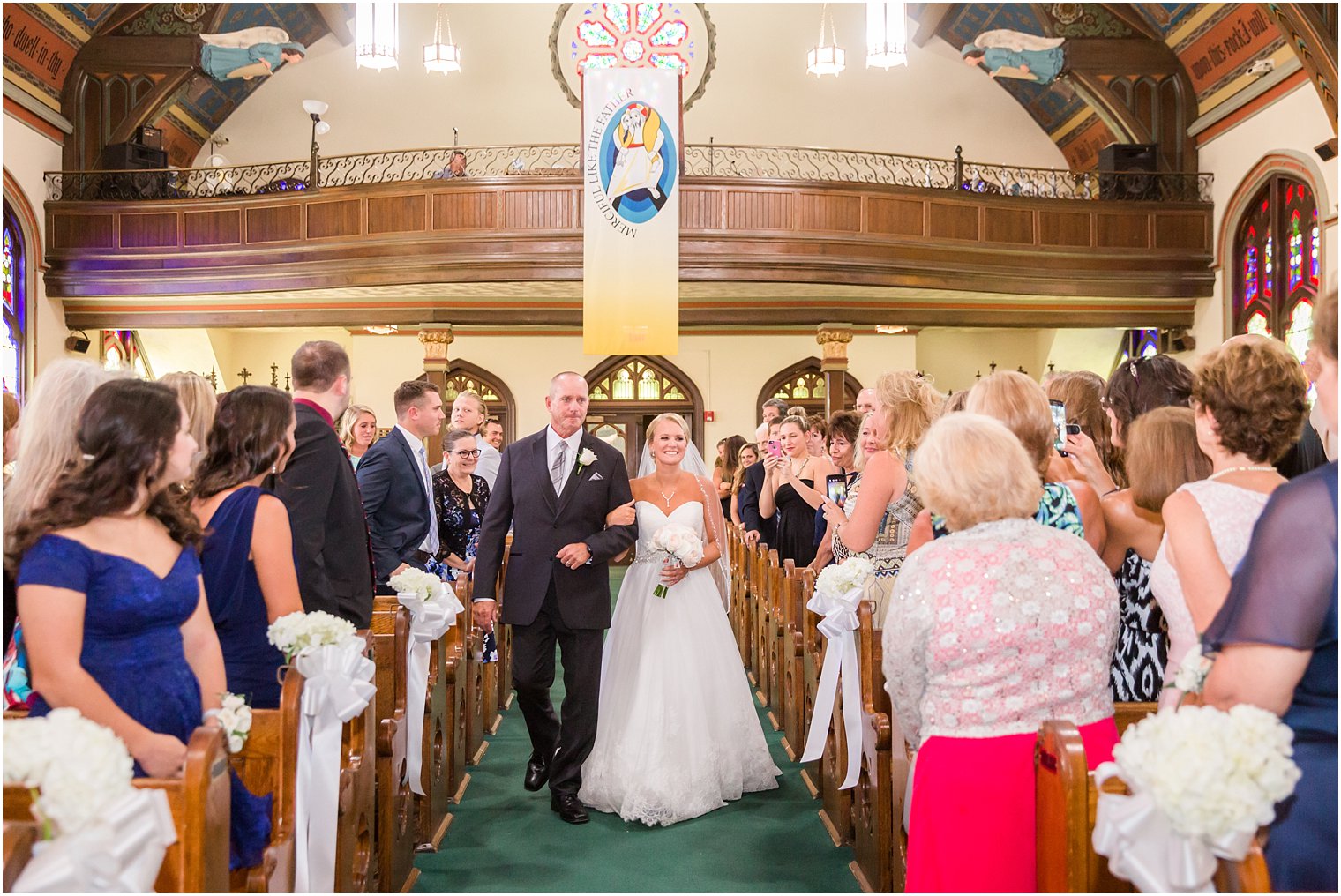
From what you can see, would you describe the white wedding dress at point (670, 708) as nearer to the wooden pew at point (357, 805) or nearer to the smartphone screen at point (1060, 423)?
the wooden pew at point (357, 805)

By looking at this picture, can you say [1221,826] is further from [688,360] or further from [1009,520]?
[688,360]

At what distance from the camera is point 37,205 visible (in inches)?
523

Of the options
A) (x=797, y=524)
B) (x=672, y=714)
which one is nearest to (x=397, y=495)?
(x=672, y=714)

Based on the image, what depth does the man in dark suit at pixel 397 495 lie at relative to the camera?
4.75 metres

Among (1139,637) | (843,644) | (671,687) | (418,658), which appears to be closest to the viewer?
(1139,637)

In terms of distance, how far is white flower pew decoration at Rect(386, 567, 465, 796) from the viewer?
3961mm

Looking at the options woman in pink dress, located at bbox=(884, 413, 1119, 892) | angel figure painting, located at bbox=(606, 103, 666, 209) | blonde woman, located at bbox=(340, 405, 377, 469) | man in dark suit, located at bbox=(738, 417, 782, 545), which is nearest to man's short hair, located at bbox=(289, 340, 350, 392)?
woman in pink dress, located at bbox=(884, 413, 1119, 892)

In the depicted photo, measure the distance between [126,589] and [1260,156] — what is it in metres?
13.4

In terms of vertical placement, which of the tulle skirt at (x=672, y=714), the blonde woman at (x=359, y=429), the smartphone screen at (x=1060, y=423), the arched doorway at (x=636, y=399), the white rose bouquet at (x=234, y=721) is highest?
the arched doorway at (x=636, y=399)

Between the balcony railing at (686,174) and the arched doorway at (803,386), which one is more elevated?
the balcony railing at (686,174)

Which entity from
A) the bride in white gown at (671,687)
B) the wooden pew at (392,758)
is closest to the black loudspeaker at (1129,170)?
the bride in white gown at (671,687)

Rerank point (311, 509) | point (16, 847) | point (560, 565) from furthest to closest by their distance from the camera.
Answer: point (560, 565)
point (311, 509)
point (16, 847)

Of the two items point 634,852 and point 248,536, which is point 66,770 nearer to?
point 248,536

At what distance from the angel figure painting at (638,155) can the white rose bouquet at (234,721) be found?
869 cm
